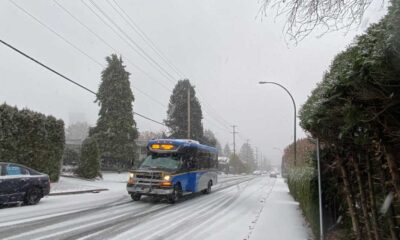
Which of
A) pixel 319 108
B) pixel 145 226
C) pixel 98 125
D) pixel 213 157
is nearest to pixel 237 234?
pixel 145 226

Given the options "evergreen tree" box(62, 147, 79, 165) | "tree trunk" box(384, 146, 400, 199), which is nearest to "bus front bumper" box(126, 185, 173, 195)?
"tree trunk" box(384, 146, 400, 199)

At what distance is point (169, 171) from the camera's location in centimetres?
1839

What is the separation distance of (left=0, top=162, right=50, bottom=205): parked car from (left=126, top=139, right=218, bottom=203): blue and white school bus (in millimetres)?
3904

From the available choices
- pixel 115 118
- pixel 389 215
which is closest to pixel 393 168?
pixel 389 215

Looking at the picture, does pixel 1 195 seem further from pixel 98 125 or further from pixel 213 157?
pixel 98 125

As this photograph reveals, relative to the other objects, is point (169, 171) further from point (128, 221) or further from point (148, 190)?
point (128, 221)

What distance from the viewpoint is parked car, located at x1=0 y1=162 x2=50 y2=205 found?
13977 mm

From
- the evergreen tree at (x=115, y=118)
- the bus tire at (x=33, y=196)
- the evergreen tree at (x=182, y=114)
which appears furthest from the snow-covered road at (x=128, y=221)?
the evergreen tree at (x=182, y=114)

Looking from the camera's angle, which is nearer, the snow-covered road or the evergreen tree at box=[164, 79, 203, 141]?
the snow-covered road

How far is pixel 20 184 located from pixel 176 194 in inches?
256

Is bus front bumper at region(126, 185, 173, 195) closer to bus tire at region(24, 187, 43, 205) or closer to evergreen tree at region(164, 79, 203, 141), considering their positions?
bus tire at region(24, 187, 43, 205)

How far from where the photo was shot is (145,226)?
11.3 metres

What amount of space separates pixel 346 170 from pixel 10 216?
373 inches

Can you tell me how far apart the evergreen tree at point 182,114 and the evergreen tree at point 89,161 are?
118ft
